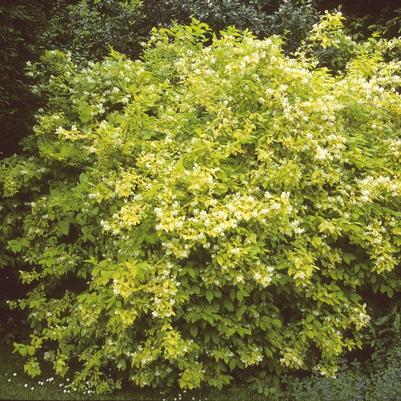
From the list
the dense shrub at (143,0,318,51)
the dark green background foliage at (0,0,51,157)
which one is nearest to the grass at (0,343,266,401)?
the dark green background foliage at (0,0,51,157)

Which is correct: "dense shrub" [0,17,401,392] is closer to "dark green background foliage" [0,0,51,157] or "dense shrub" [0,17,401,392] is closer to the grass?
the grass

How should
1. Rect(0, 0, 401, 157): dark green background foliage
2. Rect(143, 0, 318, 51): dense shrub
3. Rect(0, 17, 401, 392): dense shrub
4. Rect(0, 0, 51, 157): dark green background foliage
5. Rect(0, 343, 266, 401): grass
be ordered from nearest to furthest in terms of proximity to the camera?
Rect(0, 17, 401, 392): dense shrub → Rect(0, 343, 266, 401): grass → Rect(0, 0, 51, 157): dark green background foliage → Rect(0, 0, 401, 157): dark green background foliage → Rect(143, 0, 318, 51): dense shrub

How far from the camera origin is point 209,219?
4984mm

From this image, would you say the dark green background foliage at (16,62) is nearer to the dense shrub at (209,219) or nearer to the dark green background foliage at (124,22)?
the dark green background foliage at (124,22)

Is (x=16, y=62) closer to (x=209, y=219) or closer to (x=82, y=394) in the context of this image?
(x=209, y=219)

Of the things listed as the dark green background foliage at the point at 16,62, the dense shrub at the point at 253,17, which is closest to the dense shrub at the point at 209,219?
the dark green background foliage at the point at 16,62

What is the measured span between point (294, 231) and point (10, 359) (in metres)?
3.07

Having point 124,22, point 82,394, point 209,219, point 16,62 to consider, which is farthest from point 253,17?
point 82,394

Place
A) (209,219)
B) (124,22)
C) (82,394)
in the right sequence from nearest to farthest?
(209,219), (82,394), (124,22)

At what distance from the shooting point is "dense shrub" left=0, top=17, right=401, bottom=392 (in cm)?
511

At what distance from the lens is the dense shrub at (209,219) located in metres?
5.11

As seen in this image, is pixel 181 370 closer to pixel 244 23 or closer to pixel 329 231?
pixel 329 231

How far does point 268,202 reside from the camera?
523 centimetres

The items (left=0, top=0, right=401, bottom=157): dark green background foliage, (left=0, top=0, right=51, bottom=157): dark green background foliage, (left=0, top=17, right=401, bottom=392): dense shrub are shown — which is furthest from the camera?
(left=0, top=0, right=401, bottom=157): dark green background foliage
